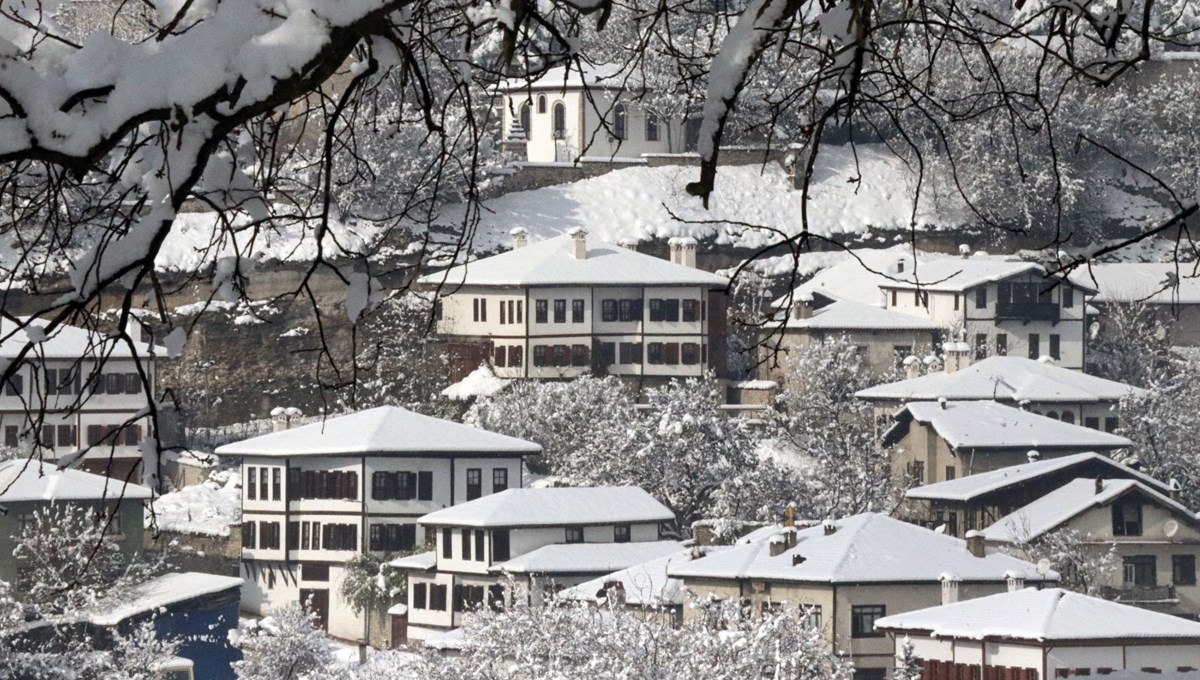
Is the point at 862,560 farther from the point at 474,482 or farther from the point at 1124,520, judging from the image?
the point at 474,482

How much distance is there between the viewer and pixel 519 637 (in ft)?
128

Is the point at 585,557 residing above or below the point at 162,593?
above

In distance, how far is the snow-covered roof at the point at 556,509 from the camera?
52.6 m

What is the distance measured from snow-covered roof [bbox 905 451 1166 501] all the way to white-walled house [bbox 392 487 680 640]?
24.4 ft

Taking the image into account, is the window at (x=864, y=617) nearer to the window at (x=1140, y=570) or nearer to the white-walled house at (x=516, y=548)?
the white-walled house at (x=516, y=548)

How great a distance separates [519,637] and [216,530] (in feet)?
65.2

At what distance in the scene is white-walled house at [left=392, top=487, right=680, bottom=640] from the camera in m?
51.4

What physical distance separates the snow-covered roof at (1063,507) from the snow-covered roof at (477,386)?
17.2m

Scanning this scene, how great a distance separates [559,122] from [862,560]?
36665 millimetres

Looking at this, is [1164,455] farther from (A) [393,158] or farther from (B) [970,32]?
(B) [970,32]

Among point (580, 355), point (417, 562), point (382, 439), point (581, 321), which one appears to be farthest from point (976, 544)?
point (581, 321)

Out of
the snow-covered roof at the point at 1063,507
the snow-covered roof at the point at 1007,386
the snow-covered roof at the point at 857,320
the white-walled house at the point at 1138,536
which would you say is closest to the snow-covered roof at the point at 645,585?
the snow-covered roof at the point at 1063,507

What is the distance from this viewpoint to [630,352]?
6881 centimetres

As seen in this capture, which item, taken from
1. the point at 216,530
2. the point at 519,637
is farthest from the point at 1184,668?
the point at 216,530
